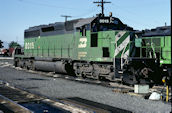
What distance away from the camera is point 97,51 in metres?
12.5

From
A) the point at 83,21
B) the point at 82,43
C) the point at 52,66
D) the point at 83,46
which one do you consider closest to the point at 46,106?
the point at 83,46

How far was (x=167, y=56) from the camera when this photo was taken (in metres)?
11.5

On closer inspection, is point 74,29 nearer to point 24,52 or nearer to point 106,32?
point 106,32

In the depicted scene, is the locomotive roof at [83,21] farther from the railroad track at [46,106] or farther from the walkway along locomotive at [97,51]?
the railroad track at [46,106]

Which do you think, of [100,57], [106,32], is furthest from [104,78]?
[106,32]

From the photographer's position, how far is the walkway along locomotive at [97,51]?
1081cm

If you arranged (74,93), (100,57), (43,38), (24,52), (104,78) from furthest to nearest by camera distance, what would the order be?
1. (24,52)
2. (43,38)
3. (104,78)
4. (100,57)
5. (74,93)

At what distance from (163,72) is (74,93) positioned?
15.8 feet

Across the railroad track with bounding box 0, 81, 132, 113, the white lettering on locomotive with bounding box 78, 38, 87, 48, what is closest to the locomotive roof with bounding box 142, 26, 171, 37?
the white lettering on locomotive with bounding box 78, 38, 87, 48

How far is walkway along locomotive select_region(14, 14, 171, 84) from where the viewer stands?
10.8 m

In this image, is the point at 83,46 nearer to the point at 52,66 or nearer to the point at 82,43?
the point at 82,43

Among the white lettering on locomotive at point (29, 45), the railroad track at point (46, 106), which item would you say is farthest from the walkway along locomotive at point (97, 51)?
the railroad track at point (46, 106)

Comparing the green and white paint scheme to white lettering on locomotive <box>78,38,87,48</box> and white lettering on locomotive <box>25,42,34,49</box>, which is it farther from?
white lettering on locomotive <box>25,42,34,49</box>

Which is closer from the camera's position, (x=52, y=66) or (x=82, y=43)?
(x=82, y=43)
